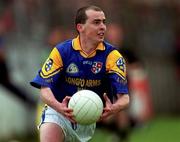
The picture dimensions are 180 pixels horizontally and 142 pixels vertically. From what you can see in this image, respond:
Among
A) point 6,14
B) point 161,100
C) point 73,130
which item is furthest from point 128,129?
point 161,100

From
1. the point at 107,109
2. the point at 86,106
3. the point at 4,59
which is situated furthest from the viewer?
the point at 4,59

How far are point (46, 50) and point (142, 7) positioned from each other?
5.61 metres

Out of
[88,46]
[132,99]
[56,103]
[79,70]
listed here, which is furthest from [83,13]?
[132,99]

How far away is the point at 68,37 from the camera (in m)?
17.8

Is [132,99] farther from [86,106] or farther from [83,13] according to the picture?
[86,106]

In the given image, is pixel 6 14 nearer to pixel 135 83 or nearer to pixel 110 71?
pixel 135 83

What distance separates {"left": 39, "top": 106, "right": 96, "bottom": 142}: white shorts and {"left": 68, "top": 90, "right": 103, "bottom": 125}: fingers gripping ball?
0.47 meters

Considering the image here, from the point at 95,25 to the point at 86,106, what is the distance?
103 centimetres

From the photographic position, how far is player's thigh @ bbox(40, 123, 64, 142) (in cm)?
906

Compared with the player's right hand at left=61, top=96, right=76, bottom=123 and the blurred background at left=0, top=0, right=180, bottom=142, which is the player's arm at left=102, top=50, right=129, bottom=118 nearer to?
the player's right hand at left=61, top=96, right=76, bottom=123

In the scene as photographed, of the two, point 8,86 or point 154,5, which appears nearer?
point 8,86

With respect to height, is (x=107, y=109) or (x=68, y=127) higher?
(x=107, y=109)

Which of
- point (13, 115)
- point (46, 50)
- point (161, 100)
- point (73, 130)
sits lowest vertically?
point (161, 100)

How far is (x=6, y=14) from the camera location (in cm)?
1805
